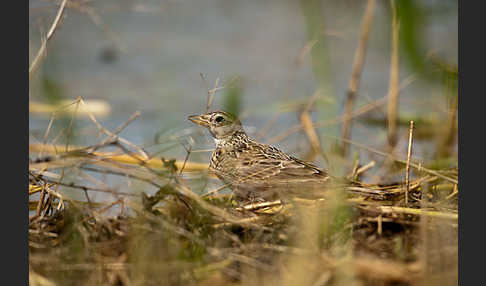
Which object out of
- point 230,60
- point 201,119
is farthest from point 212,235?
point 230,60

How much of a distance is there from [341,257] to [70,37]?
26.4 ft

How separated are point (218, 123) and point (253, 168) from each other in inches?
28.1

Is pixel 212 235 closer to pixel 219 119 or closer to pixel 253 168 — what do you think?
pixel 253 168

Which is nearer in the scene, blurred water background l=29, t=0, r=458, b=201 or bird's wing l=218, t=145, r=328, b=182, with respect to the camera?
bird's wing l=218, t=145, r=328, b=182

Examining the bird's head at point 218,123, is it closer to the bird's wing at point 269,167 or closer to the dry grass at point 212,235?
the bird's wing at point 269,167

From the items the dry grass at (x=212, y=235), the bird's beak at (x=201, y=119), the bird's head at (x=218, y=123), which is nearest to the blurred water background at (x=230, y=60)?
the bird's head at (x=218, y=123)

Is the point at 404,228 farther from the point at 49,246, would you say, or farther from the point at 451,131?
the point at 451,131

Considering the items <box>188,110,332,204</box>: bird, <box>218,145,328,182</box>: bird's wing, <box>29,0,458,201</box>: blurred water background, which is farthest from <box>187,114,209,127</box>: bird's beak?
<box>29,0,458,201</box>: blurred water background

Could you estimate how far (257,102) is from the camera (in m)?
9.77

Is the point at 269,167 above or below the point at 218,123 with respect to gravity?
below

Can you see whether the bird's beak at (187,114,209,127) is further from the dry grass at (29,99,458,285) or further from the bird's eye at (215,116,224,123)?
the dry grass at (29,99,458,285)

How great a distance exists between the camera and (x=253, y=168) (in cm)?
600

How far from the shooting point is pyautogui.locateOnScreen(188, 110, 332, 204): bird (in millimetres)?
5543

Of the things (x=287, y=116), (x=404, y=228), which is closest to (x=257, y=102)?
(x=287, y=116)
